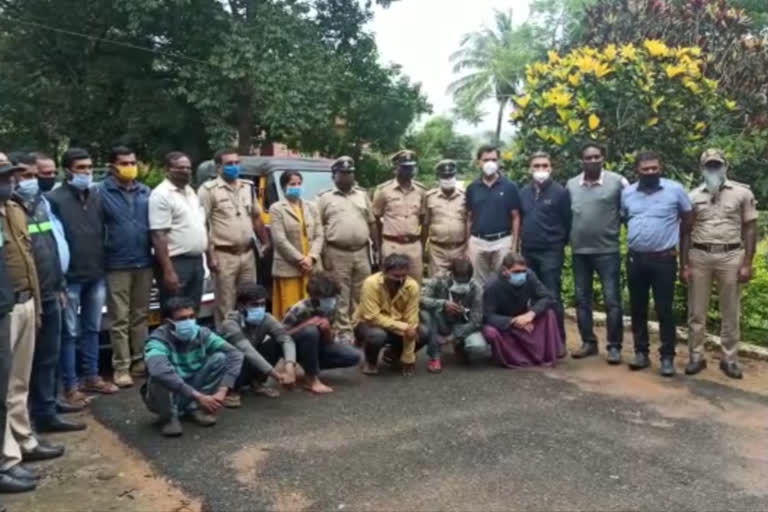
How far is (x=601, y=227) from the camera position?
6.26 m

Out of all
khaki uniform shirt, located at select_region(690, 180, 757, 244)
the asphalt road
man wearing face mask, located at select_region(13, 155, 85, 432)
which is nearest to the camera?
the asphalt road

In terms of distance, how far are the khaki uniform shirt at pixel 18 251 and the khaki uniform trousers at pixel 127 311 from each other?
1.40 metres

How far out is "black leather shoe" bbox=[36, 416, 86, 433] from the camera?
464 cm

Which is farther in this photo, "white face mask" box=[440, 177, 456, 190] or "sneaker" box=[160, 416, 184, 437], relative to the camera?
"white face mask" box=[440, 177, 456, 190]

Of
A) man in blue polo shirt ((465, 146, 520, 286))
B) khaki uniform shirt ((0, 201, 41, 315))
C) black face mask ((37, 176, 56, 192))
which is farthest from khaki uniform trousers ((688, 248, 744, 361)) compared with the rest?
black face mask ((37, 176, 56, 192))

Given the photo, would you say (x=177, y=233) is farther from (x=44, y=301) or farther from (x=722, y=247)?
(x=722, y=247)

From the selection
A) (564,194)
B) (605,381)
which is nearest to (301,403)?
(605,381)

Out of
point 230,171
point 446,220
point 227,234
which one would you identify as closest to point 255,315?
point 227,234

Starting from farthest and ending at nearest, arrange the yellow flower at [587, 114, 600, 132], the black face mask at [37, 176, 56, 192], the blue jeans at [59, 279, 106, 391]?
the yellow flower at [587, 114, 600, 132]
the black face mask at [37, 176, 56, 192]
the blue jeans at [59, 279, 106, 391]

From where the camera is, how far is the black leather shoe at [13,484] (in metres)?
3.78

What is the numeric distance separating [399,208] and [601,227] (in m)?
1.79

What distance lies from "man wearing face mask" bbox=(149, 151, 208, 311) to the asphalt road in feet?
2.98

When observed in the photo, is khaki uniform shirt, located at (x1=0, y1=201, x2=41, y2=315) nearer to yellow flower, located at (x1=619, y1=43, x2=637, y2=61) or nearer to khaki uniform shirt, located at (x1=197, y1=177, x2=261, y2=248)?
khaki uniform shirt, located at (x1=197, y1=177, x2=261, y2=248)

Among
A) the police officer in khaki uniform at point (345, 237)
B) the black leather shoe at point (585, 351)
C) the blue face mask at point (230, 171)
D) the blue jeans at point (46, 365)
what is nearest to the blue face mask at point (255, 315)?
the police officer in khaki uniform at point (345, 237)
